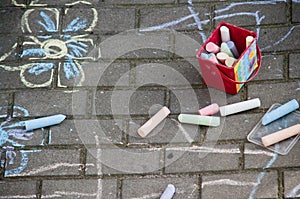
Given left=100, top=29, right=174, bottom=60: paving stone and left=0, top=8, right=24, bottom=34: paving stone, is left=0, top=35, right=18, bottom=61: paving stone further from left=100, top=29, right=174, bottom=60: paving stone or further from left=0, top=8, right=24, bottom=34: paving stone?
left=100, top=29, right=174, bottom=60: paving stone

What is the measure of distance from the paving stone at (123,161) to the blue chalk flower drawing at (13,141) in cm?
30

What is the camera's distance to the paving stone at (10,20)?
11.1 feet

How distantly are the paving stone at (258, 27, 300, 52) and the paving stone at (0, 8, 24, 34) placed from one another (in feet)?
4.58

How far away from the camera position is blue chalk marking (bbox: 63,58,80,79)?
3.19 metres

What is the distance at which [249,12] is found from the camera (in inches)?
130

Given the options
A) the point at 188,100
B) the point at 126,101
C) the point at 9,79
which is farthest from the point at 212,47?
the point at 9,79

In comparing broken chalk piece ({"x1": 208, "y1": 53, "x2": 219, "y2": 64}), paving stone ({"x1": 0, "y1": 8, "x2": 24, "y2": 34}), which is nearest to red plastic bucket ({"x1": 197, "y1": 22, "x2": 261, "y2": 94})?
broken chalk piece ({"x1": 208, "y1": 53, "x2": 219, "y2": 64})

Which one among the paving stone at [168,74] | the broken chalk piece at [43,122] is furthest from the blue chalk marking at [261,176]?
the broken chalk piece at [43,122]

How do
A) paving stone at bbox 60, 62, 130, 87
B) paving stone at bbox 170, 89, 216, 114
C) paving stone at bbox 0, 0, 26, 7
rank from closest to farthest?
paving stone at bbox 170, 89, 216, 114 < paving stone at bbox 60, 62, 130, 87 < paving stone at bbox 0, 0, 26, 7

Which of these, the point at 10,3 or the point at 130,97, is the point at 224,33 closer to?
the point at 130,97

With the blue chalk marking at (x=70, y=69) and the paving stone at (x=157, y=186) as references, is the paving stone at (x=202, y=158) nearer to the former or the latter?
the paving stone at (x=157, y=186)

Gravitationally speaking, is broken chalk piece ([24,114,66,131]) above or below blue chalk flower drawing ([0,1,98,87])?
below

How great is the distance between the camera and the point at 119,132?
2988 millimetres

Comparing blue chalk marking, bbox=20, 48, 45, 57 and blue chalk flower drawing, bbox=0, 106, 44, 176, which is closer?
blue chalk flower drawing, bbox=0, 106, 44, 176
